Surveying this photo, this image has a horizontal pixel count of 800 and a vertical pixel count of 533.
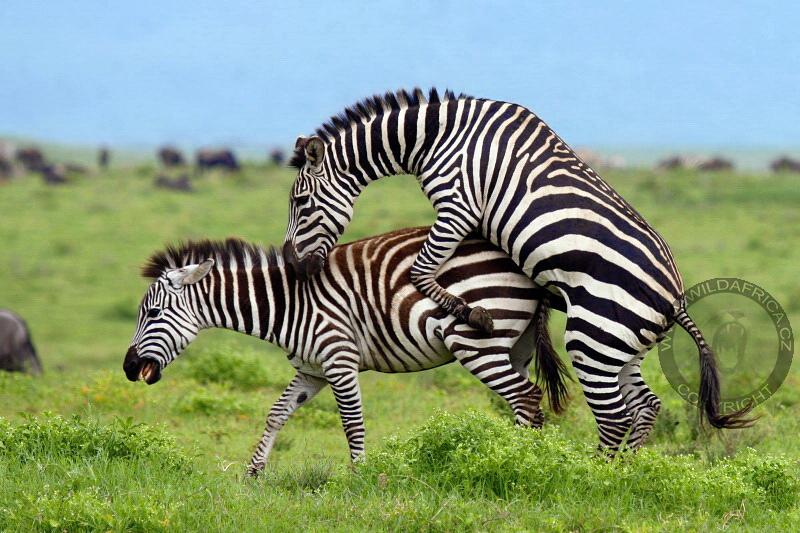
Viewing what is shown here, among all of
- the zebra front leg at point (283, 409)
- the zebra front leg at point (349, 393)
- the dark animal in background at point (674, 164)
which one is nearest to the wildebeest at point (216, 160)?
the dark animal in background at point (674, 164)

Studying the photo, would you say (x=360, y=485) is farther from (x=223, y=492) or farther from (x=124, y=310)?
(x=124, y=310)

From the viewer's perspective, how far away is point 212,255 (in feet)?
25.7

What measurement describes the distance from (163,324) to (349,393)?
1.37 meters

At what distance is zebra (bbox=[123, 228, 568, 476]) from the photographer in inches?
288

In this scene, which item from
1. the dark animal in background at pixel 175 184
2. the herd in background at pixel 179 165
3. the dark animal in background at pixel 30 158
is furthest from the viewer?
the dark animal in background at pixel 30 158

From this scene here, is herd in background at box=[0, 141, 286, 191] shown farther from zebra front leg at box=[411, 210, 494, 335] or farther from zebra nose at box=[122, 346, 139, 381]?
zebra front leg at box=[411, 210, 494, 335]

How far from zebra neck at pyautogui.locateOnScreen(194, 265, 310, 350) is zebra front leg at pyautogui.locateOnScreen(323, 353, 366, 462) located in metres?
0.37

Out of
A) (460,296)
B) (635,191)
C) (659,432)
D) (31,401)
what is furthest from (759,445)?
(635,191)

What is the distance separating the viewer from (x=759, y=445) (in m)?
8.63

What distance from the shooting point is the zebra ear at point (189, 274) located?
7551 mm

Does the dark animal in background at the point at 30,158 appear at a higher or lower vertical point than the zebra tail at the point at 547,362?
lower

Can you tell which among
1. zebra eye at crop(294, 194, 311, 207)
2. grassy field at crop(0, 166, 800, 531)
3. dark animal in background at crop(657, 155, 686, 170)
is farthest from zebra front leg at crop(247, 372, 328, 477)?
dark animal in background at crop(657, 155, 686, 170)

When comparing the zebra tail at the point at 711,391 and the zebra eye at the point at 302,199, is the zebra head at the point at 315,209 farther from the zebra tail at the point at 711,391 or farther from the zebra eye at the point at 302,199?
the zebra tail at the point at 711,391

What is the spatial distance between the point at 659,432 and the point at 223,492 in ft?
14.1
